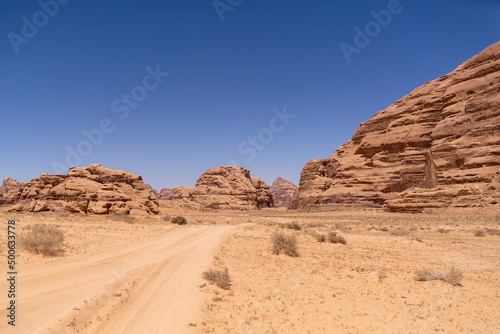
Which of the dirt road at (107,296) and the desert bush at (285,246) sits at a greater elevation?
the desert bush at (285,246)

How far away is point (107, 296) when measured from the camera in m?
6.16

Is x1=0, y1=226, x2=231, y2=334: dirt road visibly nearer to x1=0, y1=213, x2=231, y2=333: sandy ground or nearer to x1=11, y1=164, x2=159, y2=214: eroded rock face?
x1=0, y1=213, x2=231, y2=333: sandy ground

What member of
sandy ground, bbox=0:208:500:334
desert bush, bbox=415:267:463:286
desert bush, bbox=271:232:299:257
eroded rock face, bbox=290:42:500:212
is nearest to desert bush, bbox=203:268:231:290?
sandy ground, bbox=0:208:500:334

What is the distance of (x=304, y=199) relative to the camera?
81.7 metres

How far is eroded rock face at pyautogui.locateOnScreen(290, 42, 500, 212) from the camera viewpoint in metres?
45.0

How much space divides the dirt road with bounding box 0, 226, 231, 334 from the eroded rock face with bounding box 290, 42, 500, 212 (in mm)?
43333

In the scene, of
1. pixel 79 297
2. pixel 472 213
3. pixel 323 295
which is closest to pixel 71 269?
pixel 79 297

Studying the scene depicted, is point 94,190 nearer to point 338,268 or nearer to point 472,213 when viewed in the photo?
point 338,268

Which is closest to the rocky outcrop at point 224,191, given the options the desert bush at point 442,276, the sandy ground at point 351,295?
the sandy ground at point 351,295

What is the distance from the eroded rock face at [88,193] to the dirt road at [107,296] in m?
33.3

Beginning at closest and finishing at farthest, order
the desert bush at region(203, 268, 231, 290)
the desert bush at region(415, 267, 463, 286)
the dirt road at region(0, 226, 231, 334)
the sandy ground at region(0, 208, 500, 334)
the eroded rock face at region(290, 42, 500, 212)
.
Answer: the dirt road at region(0, 226, 231, 334) < the sandy ground at region(0, 208, 500, 334) < the desert bush at region(203, 268, 231, 290) < the desert bush at region(415, 267, 463, 286) < the eroded rock face at region(290, 42, 500, 212)

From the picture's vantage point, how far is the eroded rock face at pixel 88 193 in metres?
40.3

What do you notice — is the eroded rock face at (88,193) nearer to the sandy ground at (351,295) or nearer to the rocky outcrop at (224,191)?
the sandy ground at (351,295)

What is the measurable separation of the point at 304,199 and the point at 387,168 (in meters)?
23.5
